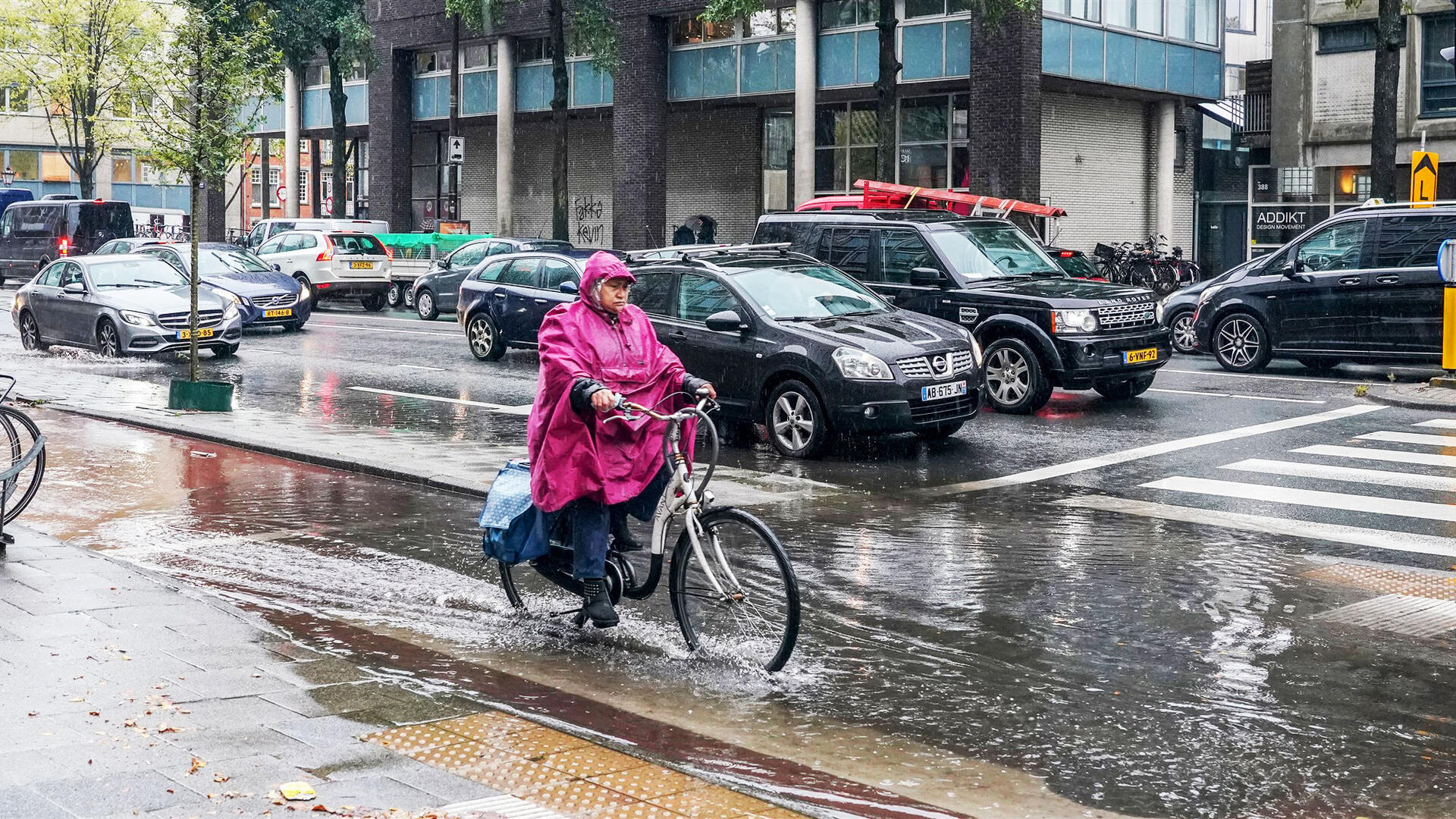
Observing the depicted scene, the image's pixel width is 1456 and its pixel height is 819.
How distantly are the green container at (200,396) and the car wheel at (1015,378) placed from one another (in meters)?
7.57

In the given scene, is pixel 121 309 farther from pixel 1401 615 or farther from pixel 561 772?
pixel 561 772

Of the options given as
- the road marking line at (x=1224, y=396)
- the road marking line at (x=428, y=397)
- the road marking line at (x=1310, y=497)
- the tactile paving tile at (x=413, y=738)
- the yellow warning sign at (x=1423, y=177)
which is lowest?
the tactile paving tile at (x=413, y=738)

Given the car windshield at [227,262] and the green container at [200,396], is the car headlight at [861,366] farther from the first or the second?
the car windshield at [227,262]

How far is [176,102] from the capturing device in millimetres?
16359

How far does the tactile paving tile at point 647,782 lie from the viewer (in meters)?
4.64

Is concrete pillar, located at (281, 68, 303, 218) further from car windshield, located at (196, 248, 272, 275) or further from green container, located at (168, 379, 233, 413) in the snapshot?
green container, located at (168, 379, 233, 413)

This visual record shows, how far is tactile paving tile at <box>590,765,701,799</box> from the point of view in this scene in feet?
15.2

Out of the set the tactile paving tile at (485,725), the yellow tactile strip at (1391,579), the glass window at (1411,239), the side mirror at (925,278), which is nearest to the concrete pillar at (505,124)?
the side mirror at (925,278)

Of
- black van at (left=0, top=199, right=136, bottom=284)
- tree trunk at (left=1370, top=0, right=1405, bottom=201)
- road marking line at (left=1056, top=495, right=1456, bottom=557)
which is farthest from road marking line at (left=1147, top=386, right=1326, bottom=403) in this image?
black van at (left=0, top=199, right=136, bottom=284)

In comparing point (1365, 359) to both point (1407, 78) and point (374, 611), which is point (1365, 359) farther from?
point (1407, 78)

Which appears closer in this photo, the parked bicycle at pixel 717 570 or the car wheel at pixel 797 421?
the parked bicycle at pixel 717 570

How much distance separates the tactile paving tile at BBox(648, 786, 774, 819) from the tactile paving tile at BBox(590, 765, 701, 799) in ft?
0.15

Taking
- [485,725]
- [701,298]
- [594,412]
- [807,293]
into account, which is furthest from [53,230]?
[485,725]

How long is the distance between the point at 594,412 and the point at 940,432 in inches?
301
